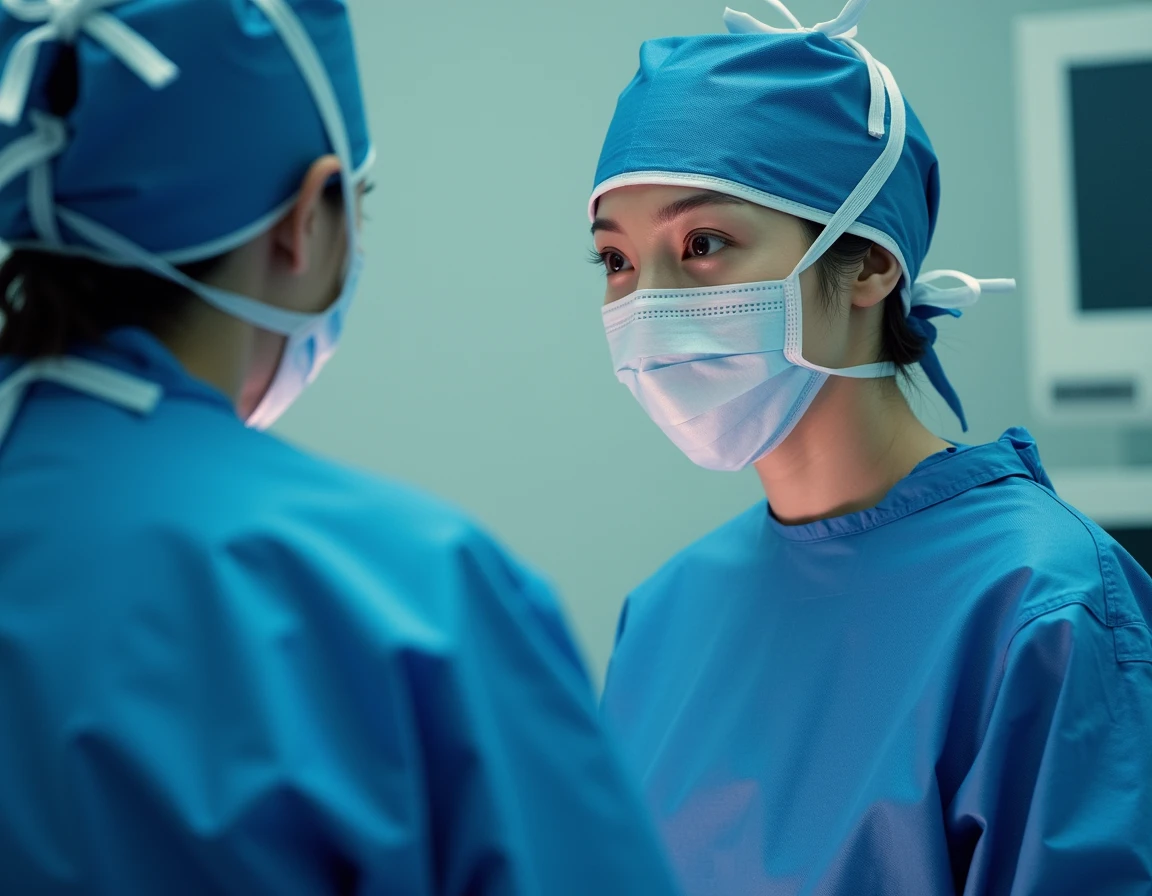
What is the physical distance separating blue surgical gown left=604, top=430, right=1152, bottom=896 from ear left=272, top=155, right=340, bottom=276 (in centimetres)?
73

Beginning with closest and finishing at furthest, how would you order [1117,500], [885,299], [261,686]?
[261,686]
[885,299]
[1117,500]

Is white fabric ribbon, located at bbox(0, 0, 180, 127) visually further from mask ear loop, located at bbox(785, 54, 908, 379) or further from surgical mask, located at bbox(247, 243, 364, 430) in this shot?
mask ear loop, located at bbox(785, 54, 908, 379)

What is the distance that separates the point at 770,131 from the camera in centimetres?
130

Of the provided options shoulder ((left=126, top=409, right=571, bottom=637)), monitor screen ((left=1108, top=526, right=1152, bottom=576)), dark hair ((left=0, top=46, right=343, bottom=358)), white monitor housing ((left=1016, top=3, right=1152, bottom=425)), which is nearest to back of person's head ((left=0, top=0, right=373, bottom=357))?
dark hair ((left=0, top=46, right=343, bottom=358))

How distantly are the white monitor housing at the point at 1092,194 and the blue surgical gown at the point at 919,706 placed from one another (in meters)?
0.53

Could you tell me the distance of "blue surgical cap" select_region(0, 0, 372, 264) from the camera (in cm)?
72

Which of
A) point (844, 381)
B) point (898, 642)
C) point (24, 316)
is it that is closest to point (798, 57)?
point (844, 381)

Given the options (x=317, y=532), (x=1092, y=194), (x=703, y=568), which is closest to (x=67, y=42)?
(x=317, y=532)

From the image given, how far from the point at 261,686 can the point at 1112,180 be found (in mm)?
1601

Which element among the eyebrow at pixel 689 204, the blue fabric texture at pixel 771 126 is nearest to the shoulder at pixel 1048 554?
the blue fabric texture at pixel 771 126

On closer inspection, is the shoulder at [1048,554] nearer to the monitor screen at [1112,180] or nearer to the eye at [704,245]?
the eye at [704,245]

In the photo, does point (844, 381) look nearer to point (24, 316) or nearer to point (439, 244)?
point (24, 316)

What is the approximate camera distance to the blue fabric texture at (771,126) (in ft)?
4.26

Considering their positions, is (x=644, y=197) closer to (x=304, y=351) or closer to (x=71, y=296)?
(x=304, y=351)
